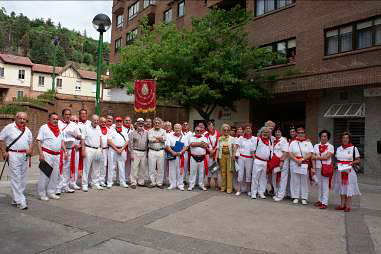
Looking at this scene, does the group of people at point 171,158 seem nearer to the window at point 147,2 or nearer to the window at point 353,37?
the window at point 353,37

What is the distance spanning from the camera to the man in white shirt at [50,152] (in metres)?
7.26

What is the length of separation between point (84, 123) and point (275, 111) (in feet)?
45.5

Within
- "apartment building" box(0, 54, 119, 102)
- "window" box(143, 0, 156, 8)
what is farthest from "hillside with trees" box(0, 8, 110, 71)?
"window" box(143, 0, 156, 8)

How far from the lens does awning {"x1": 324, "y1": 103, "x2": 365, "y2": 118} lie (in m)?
14.1

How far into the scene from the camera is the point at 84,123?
28.3ft

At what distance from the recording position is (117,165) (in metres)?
9.38

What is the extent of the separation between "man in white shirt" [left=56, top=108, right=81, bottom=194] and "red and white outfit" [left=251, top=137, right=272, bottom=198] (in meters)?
4.74

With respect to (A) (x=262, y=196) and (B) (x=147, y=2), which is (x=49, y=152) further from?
(B) (x=147, y=2)

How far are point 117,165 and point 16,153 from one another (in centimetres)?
319

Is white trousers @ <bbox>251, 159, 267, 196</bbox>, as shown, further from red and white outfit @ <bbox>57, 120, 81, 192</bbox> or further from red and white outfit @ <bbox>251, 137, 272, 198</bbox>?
red and white outfit @ <bbox>57, 120, 81, 192</bbox>

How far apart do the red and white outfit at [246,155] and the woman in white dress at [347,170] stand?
2.19 metres

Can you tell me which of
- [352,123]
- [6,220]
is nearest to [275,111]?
[352,123]

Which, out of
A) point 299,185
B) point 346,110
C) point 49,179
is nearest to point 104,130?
point 49,179

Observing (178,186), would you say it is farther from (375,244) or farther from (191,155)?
(375,244)
